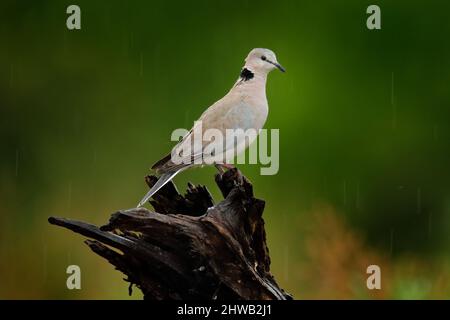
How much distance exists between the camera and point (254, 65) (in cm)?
633

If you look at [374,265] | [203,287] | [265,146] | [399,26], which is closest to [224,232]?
[203,287]

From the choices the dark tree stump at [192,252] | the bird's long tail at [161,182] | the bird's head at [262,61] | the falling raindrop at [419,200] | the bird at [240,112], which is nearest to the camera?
the dark tree stump at [192,252]

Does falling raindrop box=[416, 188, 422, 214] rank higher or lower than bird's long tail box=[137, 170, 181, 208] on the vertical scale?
lower

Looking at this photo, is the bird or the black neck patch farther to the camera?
the black neck patch

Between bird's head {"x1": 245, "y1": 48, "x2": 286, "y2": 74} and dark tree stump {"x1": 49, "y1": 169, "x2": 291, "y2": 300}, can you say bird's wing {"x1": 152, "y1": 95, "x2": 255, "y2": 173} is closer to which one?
bird's head {"x1": 245, "y1": 48, "x2": 286, "y2": 74}

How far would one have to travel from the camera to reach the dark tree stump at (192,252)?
496 cm

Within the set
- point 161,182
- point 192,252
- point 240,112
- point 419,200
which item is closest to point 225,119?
point 240,112

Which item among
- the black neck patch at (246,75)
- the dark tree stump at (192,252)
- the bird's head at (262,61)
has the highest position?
the bird's head at (262,61)

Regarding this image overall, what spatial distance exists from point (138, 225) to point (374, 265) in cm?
362

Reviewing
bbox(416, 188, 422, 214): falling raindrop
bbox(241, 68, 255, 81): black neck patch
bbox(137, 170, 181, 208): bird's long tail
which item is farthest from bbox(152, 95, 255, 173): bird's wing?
bbox(416, 188, 422, 214): falling raindrop

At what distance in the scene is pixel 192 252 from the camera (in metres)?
4.98

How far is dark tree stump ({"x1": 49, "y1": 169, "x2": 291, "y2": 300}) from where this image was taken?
16.3 feet

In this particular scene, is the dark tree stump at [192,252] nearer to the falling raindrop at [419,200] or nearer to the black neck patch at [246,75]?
the black neck patch at [246,75]

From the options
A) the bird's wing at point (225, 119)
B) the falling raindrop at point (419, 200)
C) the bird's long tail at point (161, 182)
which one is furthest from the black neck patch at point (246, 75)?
the falling raindrop at point (419, 200)
